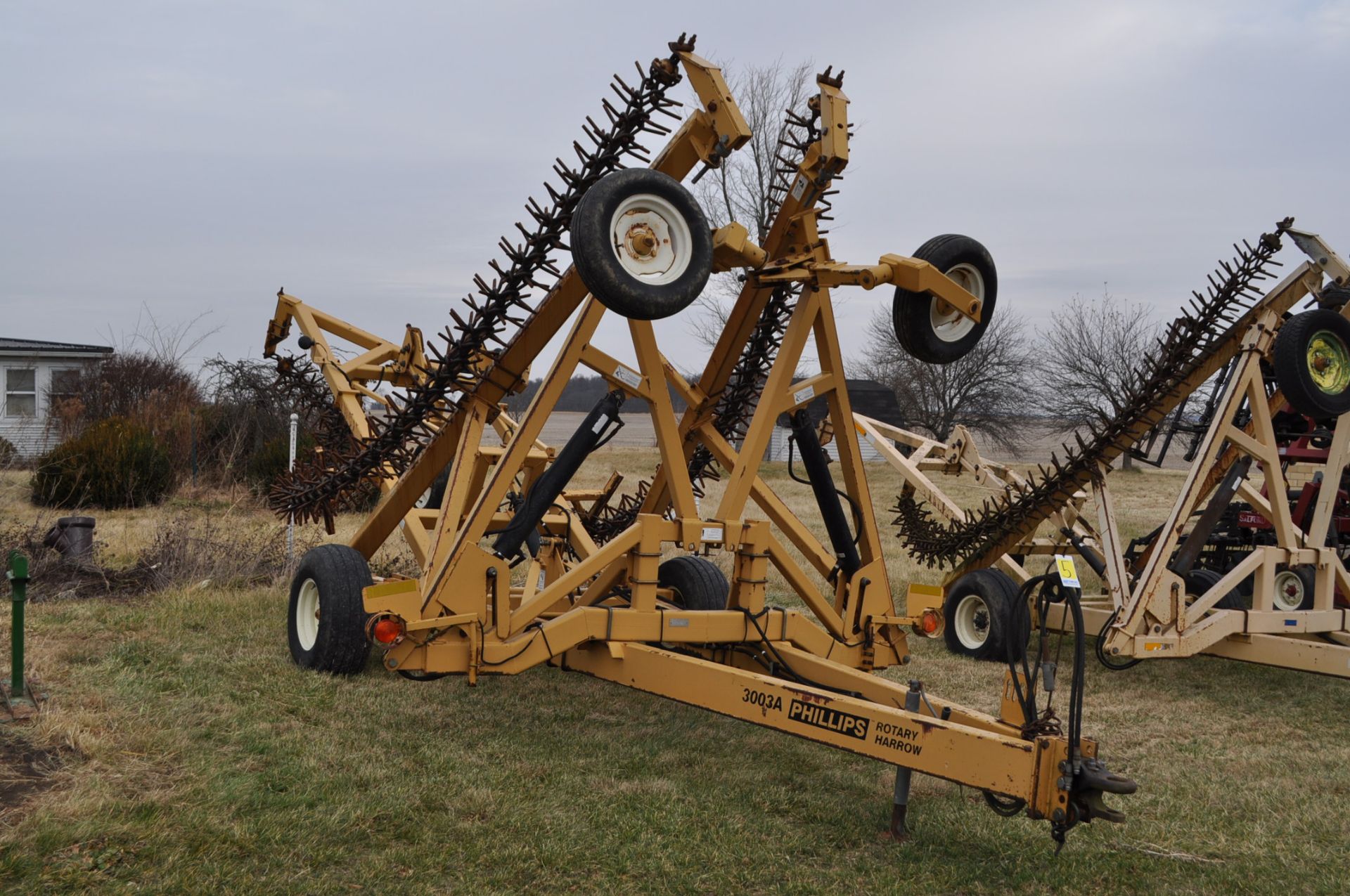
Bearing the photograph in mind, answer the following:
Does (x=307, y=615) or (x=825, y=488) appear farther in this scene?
(x=307, y=615)

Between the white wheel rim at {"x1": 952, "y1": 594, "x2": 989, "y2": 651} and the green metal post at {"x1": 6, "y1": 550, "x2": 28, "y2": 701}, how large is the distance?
23.5 feet

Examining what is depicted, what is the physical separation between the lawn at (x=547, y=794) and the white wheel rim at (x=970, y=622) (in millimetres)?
1470

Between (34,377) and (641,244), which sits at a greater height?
(34,377)

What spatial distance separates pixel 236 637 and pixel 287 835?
4.40 metres

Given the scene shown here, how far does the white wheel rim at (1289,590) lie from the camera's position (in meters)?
10.6

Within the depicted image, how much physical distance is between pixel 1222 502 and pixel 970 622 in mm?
2344

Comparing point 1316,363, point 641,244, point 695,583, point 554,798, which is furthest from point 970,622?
point 641,244

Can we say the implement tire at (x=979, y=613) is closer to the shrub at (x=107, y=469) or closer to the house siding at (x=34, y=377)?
the shrub at (x=107, y=469)

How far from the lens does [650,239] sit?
20.0 feet

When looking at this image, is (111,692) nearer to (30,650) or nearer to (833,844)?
(30,650)

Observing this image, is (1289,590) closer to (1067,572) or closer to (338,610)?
(1067,572)

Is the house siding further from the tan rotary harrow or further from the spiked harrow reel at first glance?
the tan rotary harrow

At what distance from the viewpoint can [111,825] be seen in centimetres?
487

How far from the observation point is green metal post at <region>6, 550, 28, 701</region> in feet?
21.3
